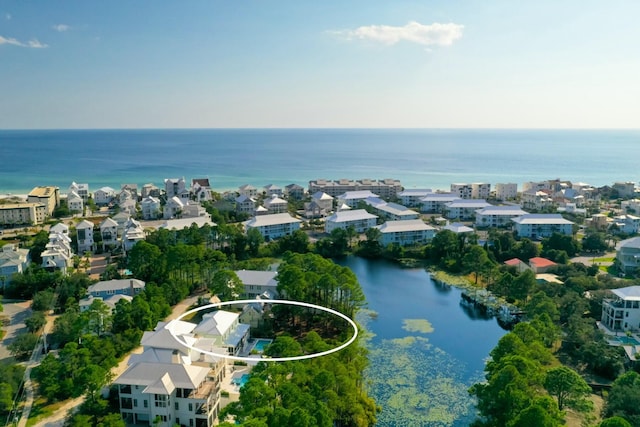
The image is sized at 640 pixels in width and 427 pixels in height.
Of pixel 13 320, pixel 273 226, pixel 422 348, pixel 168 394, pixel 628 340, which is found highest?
pixel 273 226

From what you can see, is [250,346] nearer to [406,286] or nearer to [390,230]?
[406,286]

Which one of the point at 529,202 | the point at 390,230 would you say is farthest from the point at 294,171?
the point at 390,230

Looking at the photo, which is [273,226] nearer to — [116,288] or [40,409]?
[116,288]

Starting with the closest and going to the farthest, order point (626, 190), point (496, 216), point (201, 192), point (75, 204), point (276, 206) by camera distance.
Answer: point (496, 216)
point (75, 204)
point (276, 206)
point (201, 192)
point (626, 190)

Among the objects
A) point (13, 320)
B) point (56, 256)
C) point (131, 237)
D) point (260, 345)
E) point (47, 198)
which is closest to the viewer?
point (260, 345)

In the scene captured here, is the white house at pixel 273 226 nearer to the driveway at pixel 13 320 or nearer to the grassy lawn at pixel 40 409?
the driveway at pixel 13 320

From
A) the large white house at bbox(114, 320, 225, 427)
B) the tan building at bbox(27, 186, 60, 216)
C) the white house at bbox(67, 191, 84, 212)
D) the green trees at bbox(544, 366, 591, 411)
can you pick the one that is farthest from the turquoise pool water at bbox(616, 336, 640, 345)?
the white house at bbox(67, 191, 84, 212)

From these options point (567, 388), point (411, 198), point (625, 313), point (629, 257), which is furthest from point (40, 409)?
point (411, 198)

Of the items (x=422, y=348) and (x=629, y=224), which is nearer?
(x=422, y=348)

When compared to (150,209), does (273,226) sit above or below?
below
